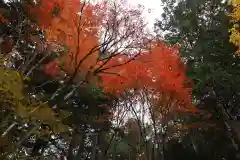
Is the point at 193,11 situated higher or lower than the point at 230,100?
Answer: higher

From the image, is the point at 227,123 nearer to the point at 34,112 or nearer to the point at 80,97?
the point at 80,97

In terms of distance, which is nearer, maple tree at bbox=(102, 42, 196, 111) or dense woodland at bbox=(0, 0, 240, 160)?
dense woodland at bbox=(0, 0, 240, 160)

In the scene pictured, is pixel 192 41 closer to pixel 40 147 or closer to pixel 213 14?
pixel 213 14

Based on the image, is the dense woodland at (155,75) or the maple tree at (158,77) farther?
the maple tree at (158,77)

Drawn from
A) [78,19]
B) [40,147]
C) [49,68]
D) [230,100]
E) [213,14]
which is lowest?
[40,147]

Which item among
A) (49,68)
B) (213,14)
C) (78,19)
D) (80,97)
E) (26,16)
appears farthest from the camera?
(213,14)

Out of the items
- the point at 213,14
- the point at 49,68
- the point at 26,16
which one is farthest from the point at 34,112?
the point at 213,14

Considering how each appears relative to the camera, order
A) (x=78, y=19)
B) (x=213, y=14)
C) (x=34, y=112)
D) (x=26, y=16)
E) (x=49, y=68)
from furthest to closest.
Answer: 1. (x=213, y=14)
2. (x=49, y=68)
3. (x=26, y=16)
4. (x=78, y=19)
5. (x=34, y=112)

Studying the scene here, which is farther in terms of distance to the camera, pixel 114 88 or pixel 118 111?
pixel 118 111

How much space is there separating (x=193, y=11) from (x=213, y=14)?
1.20 metres

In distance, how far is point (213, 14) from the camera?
715 inches

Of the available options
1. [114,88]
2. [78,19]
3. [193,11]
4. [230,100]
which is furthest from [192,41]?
[78,19]

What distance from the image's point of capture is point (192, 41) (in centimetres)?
1859

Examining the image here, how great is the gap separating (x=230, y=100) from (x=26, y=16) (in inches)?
505
